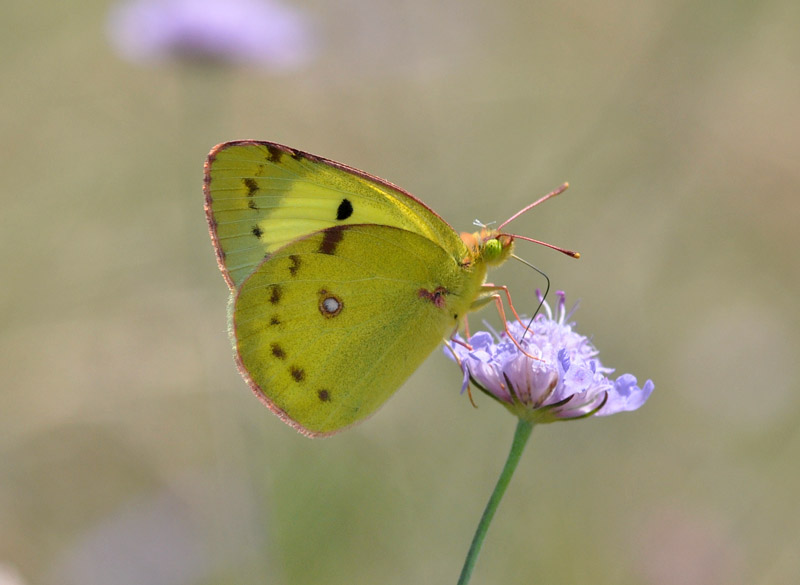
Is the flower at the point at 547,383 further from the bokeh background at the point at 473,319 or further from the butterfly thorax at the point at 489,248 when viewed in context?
the bokeh background at the point at 473,319

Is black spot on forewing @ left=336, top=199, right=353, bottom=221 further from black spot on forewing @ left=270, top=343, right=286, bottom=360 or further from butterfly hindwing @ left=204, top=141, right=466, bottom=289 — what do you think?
black spot on forewing @ left=270, top=343, right=286, bottom=360

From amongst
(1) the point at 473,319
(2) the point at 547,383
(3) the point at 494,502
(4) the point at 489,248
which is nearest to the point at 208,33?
(1) the point at 473,319

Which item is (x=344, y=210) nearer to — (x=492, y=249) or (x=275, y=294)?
(x=275, y=294)

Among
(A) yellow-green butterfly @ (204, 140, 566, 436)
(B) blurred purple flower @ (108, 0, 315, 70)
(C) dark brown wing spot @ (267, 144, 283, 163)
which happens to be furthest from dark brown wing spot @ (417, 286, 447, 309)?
(B) blurred purple flower @ (108, 0, 315, 70)

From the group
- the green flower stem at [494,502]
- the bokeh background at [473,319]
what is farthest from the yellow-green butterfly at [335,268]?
the bokeh background at [473,319]

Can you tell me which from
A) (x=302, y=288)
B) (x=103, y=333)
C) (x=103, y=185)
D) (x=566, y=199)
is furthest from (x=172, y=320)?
(x=302, y=288)

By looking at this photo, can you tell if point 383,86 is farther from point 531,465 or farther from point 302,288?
point 302,288
